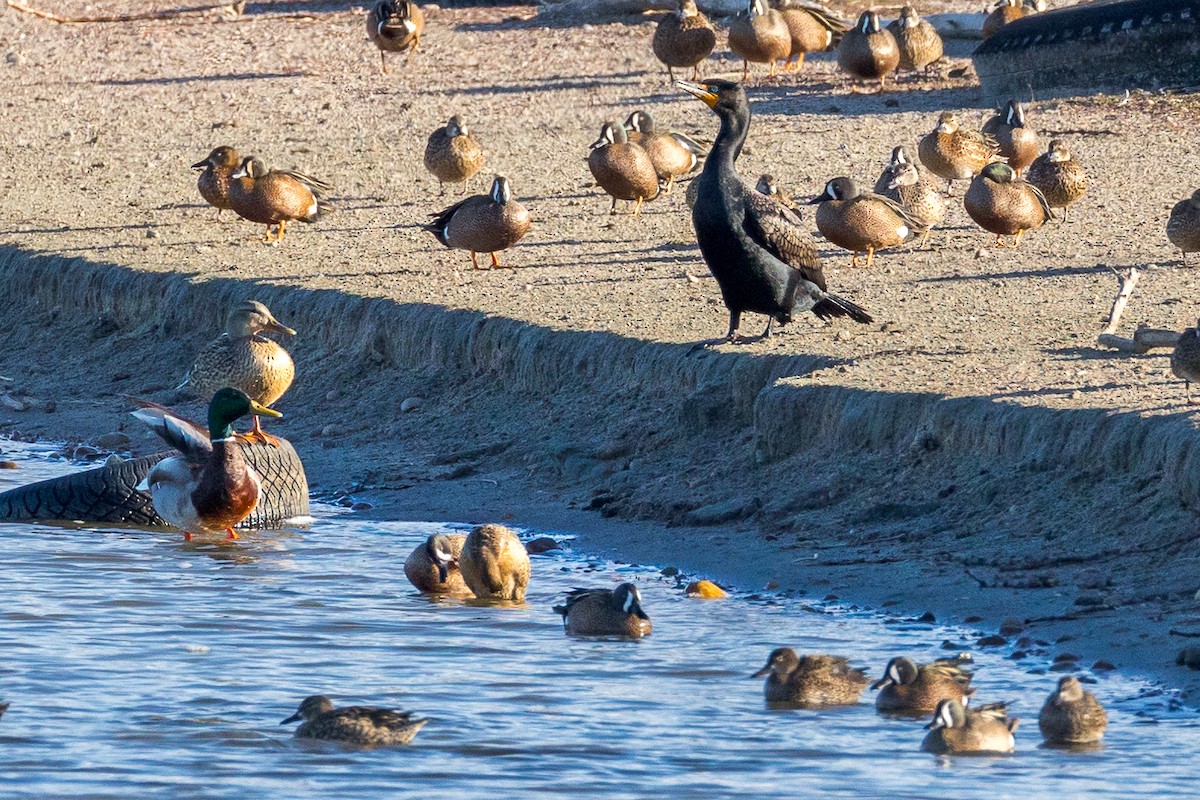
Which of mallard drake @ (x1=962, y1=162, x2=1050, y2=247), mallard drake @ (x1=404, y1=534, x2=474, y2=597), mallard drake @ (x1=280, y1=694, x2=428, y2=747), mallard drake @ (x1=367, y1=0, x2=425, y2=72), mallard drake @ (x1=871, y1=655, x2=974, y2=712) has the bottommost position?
mallard drake @ (x1=280, y1=694, x2=428, y2=747)

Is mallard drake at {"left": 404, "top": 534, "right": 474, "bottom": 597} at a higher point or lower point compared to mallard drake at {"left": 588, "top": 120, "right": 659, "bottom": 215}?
lower

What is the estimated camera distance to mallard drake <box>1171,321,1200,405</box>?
845 cm

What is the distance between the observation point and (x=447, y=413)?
11.4 metres

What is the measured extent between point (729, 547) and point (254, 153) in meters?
9.28

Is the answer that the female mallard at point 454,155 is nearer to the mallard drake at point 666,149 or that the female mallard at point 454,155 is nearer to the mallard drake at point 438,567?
the mallard drake at point 666,149

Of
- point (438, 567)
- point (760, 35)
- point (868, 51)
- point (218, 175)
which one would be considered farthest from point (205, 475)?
point (760, 35)

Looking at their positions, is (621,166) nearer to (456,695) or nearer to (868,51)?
(868,51)

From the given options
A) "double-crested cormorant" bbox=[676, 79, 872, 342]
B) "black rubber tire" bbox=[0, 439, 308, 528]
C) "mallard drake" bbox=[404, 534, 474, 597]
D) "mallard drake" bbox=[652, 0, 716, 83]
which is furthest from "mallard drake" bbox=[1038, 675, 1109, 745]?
"mallard drake" bbox=[652, 0, 716, 83]

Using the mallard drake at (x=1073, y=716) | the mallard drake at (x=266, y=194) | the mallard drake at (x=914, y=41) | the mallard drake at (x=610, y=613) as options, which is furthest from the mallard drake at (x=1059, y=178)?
the mallard drake at (x=1073, y=716)

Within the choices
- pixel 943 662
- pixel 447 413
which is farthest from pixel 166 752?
pixel 447 413

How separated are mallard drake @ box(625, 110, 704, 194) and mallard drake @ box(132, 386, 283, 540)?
5.13 metres

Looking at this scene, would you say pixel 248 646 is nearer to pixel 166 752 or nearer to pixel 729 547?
pixel 166 752

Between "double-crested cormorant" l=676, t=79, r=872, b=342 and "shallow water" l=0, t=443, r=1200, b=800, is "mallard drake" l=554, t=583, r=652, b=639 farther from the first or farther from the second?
"double-crested cormorant" l=676, t=79, r=872, b=342

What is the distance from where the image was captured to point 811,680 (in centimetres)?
682
